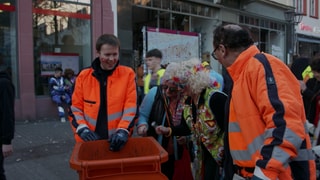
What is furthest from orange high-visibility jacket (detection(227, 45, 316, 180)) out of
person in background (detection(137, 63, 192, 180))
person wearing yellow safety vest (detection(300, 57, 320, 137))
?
person wearing yellow safety vest (detection(300, 57, 320, 137))

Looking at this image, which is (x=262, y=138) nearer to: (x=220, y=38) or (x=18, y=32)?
(x=220, y=38)

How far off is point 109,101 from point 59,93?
25.6 ft

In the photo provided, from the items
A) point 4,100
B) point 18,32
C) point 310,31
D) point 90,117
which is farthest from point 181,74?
point 310,31

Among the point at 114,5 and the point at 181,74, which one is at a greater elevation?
the point at 114,5

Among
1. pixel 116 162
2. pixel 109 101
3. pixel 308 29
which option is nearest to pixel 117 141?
pixel 109 101

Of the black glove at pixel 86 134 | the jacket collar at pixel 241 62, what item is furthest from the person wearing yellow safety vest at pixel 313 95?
the black glove at pixel 86 134

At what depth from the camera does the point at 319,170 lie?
299cm

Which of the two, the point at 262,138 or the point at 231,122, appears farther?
the point at 231,122

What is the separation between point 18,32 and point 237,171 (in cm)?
912

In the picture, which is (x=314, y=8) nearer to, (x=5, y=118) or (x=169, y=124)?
(x=169, y=124)

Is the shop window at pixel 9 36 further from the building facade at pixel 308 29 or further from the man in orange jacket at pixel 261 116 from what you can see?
the building facade at pixel 308 29

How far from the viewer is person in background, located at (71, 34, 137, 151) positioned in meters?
3.12

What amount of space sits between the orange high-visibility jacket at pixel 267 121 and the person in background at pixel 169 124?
1.36 metres

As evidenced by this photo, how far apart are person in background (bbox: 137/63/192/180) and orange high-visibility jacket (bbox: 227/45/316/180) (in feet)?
4.47
